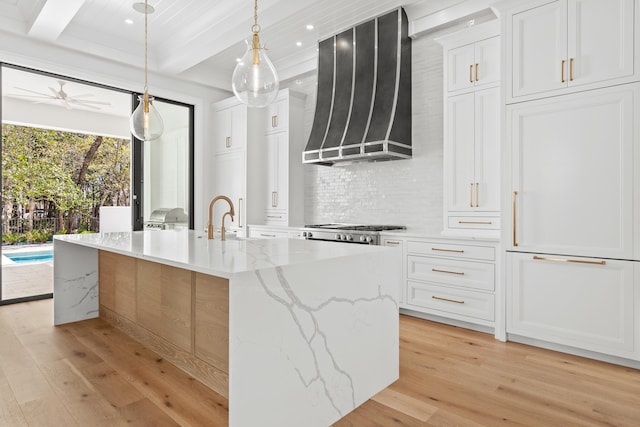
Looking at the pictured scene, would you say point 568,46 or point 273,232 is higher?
point 568,46

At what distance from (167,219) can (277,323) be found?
14.8 feet

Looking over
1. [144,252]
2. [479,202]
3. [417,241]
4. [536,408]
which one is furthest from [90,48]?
[536,408]

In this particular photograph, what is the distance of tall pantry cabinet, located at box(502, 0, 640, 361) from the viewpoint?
250 centimetres

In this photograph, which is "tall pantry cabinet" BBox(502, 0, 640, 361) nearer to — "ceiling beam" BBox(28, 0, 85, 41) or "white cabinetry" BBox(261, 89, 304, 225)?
"white cabinetry" BBox(261, 89, 304, 225)

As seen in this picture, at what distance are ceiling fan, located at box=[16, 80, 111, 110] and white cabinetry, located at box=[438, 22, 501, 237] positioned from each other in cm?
545

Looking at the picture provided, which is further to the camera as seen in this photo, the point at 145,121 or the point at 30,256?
the point at 30,256

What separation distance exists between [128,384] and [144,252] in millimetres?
829

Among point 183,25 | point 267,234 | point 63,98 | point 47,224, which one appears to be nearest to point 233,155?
point 267,234

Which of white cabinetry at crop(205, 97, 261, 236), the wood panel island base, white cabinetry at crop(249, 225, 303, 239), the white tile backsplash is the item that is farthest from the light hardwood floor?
white cabinetry at crop(205, 97, 261, 236)

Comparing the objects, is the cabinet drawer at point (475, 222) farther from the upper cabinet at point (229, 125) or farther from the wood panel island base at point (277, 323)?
the upper cabinet at point (229, 125)

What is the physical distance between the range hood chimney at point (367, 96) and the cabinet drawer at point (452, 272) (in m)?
1.15

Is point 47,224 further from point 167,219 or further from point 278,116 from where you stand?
point 278,116

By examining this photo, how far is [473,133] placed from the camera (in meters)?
3.41

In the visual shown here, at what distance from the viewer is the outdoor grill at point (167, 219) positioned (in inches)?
214
